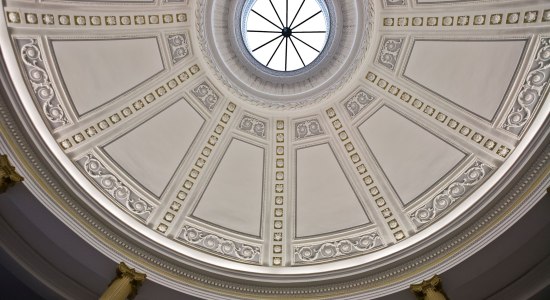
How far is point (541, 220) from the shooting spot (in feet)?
21.6

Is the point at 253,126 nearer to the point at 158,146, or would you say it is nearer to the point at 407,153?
the point at 158,146

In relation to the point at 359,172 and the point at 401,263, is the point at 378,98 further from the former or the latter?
the point at 401,263

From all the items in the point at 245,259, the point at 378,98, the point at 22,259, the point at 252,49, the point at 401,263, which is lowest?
the point at 22,259

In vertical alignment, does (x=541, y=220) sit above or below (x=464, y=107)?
below

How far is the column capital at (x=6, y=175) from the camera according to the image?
20.5 ft

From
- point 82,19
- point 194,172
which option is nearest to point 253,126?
point 194,172

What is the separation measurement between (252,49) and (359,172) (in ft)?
12.4

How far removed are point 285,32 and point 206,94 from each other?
2.36 m

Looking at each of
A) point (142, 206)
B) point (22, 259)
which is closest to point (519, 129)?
point (142, 206)

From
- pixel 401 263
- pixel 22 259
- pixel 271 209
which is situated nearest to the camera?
pixel 22 259

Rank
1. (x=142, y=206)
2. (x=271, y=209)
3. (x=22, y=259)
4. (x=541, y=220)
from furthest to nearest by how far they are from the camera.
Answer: (x=271, y=209) < (x=142, y=206) < (x=22, y=259) < (x=541, y=220)

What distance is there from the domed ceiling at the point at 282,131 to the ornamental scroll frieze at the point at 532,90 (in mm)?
23

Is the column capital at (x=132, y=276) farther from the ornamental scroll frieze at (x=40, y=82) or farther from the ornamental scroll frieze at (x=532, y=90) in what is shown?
the ornamental scroll frieze at (x=532, y=90)

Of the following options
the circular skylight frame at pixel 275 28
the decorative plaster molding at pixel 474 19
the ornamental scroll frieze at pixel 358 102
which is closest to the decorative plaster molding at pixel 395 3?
the decorative plaster molding at pixel 474 19
